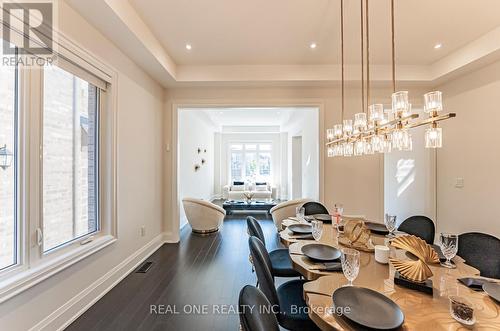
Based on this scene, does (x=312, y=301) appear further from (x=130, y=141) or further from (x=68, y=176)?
(x=130, y=141)

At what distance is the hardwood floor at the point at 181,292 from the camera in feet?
6.77

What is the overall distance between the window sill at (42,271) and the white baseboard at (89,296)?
36 centimetres

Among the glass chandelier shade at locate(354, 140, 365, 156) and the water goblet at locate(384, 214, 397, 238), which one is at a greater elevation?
the glass chandelier shade at locate(354, 140, 365, 156)

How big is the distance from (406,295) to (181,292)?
2.22m

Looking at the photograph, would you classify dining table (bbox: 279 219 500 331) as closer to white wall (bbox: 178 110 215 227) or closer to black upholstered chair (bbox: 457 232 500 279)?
black upholstered chair (bbox: 457 232 500 279)

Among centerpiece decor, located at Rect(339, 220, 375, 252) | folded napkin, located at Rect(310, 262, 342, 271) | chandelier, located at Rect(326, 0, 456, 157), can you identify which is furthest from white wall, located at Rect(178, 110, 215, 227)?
folded napkin, located at Rect(310, 262, 342, 271)

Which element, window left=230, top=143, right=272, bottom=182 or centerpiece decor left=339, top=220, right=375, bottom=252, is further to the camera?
window left=230, top=143, right=272, bottom=182

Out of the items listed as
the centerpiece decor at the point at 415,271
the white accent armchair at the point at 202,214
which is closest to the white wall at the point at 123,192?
the white accent armchair at the point at 202,214

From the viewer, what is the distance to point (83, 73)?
2297 mm

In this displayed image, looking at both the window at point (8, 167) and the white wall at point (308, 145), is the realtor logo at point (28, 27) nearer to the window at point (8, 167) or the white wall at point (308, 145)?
the window at point (8, 167)

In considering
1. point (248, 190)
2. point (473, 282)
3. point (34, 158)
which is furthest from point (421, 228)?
point (248, 190)

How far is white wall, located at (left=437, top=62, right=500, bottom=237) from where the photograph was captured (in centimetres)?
310

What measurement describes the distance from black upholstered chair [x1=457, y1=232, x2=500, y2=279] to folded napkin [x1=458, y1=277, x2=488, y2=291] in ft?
2.13

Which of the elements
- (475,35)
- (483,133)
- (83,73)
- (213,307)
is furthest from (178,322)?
(475,35)
